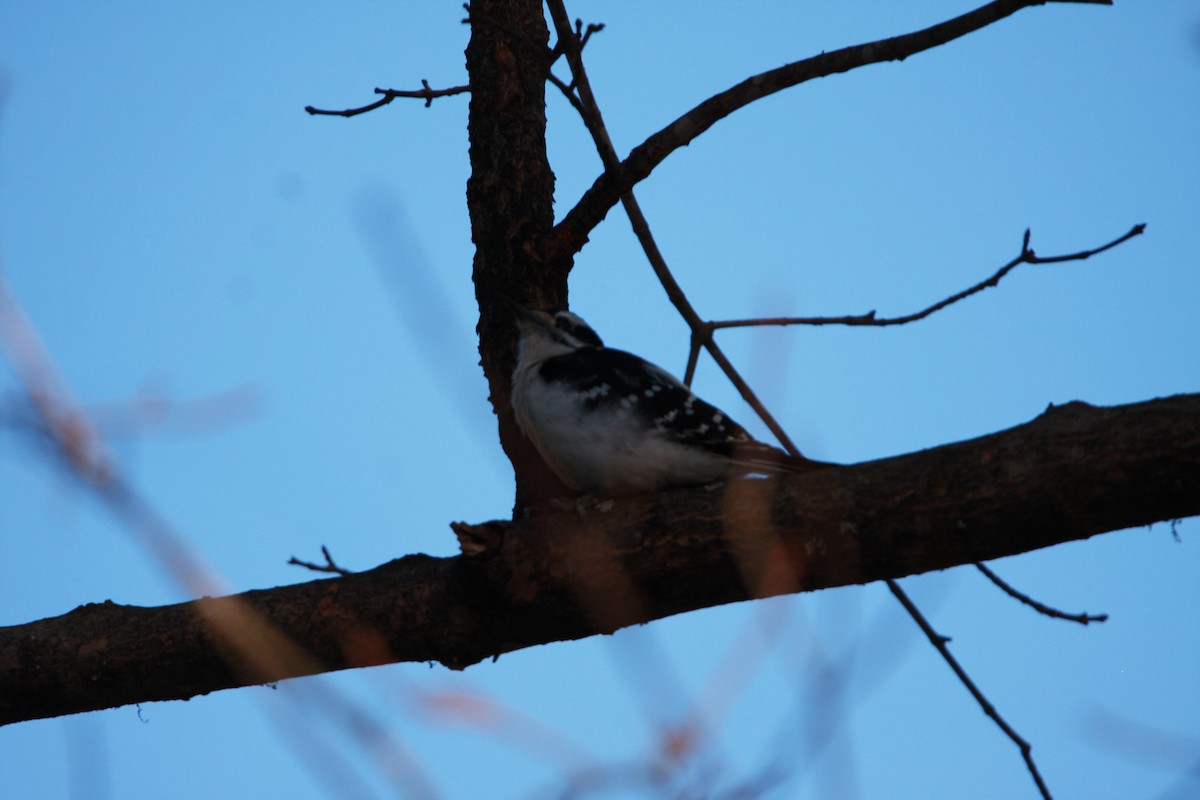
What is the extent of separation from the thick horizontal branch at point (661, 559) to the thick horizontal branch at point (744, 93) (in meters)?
1.50

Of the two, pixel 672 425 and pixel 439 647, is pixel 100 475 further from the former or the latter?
pixel 672 425

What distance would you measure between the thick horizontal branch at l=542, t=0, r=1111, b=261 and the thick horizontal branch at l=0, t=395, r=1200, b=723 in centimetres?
150

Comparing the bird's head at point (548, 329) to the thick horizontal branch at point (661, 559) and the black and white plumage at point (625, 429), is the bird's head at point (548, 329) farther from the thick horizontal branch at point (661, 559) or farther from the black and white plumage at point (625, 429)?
the thick horizontal branch at point (661, 559)

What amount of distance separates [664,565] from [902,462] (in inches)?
32.5

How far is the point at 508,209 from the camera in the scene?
5559 millimetres

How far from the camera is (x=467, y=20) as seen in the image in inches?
196

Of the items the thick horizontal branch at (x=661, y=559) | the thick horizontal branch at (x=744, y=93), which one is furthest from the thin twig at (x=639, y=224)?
the thick horizontal branch at (x=661, y=559)

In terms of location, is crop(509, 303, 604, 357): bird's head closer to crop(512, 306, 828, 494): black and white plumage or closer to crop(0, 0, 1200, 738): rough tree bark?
crop(512, 306, 828, 494): black and white plumage

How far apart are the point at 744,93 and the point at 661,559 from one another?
1.97 metres

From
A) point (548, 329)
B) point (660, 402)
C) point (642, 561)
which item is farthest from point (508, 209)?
point (642, 561)

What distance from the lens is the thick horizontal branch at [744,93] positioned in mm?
4238

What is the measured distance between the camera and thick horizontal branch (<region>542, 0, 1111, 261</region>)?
424 centimetres

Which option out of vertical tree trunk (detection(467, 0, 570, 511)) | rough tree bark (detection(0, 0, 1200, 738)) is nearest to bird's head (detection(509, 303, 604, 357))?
vertical tree trunk (detection(467, 0, 570, 511))

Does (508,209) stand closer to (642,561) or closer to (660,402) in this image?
(660,402)
